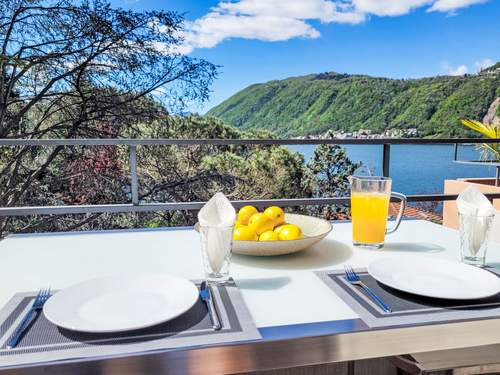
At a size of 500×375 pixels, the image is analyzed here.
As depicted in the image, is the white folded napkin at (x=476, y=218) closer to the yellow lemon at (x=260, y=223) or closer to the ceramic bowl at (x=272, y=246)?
the ceramic bowl at (x=272, y=246)

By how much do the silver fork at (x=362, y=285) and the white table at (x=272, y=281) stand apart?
0.05 metres

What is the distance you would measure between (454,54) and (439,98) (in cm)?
514

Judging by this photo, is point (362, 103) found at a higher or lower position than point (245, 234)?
higher

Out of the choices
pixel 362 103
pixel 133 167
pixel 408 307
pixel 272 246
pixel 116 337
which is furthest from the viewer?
pixel 362 103

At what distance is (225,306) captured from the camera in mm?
674

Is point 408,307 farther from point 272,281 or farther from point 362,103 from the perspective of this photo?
point 362,103

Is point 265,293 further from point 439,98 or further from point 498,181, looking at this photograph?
point 439,98

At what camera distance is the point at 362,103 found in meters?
8.85

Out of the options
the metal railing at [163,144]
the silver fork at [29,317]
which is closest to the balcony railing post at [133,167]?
the metal railing at [163,144]

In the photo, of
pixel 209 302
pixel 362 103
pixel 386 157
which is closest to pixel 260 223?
pixel 209 302

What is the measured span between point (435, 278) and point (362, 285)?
0.48ft

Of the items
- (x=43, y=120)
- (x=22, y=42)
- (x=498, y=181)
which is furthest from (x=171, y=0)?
(x=498, y=181)

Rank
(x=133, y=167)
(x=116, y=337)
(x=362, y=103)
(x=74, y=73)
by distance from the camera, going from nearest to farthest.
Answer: (x=116, y=337) → (x=133, y=167) → (x=74, y=73) → (x=362, y=103)

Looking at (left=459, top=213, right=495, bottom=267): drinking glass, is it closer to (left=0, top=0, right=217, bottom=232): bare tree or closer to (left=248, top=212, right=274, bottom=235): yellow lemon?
(left=248, top=212, right=274, bottom=235): yellow lemon
